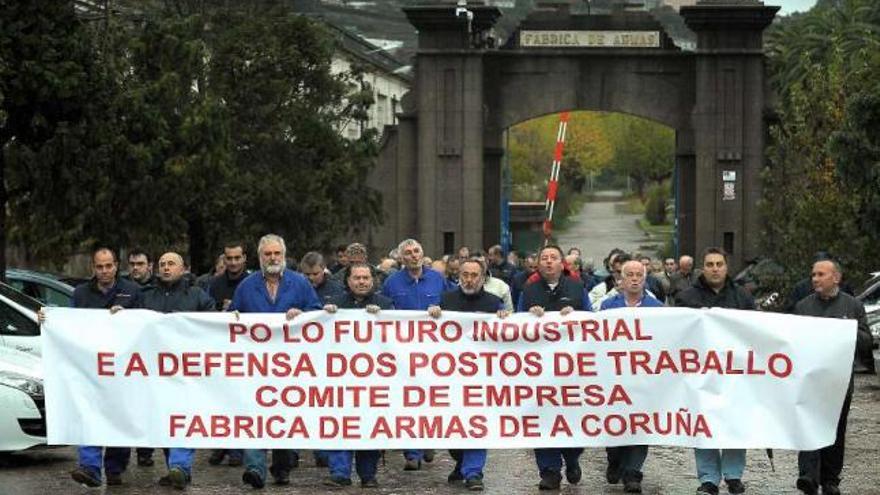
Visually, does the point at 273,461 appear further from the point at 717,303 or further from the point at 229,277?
the point at 717,303

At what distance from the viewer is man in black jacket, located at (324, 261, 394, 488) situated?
15648mm

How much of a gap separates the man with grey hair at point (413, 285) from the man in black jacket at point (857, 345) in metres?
3.79

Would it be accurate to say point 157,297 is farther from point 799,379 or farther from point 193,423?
point 799,379

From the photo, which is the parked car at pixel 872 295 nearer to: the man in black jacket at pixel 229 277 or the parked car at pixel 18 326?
the man in black jacket at pixel 229 277

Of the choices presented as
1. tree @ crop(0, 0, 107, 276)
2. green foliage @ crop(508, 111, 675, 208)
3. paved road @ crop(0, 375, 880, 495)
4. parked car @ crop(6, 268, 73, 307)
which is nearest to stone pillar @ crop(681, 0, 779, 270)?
tree @ crop(0, 0, 107, 276)

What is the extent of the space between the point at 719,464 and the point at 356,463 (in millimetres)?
2826

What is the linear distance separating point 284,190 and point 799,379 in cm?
2918

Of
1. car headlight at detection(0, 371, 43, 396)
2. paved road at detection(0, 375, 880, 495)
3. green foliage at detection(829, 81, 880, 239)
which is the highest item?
green foliage at detection(829, 81, 880, 239)

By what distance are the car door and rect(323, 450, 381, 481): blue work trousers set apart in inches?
183

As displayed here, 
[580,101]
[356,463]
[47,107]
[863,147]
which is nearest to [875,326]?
[863,147]

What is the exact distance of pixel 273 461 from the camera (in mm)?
15867

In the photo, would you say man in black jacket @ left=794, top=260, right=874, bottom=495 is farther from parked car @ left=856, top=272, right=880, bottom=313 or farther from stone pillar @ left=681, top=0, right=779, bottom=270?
stone pillar @ left=681, top=0, right=779, bottom=270

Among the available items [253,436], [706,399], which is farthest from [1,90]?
[706,399]

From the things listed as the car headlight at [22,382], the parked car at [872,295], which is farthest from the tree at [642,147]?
the car headlight at [22,382]
